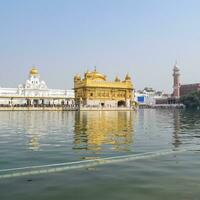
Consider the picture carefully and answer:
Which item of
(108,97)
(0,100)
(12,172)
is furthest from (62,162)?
(0,100)

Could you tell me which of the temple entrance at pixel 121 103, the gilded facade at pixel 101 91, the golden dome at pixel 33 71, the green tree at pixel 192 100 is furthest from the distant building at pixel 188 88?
the golden dome at pixel 33 71

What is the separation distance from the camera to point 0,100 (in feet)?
314

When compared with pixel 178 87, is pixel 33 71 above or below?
above

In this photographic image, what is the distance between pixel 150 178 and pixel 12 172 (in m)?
3.09

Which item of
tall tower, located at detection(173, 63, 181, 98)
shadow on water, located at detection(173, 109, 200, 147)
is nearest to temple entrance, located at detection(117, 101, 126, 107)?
shadow on water, located at detection(173, 109, 200, 147)

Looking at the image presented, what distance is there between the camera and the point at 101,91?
271ft

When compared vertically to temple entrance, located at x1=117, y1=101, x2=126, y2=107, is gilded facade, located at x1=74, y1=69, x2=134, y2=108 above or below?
above

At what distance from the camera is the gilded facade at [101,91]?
80.6m

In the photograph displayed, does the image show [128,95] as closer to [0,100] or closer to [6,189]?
[0,100]

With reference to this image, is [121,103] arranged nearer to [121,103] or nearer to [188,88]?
[121,103]

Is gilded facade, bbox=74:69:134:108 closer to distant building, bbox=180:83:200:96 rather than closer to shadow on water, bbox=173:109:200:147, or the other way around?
shadow on water, bbox=173:109:200:147

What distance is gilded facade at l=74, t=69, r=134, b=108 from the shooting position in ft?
265

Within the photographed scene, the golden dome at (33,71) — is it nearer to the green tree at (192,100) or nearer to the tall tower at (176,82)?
the green tree at (192,100)

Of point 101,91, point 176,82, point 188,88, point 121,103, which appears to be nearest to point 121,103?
point 121,103
